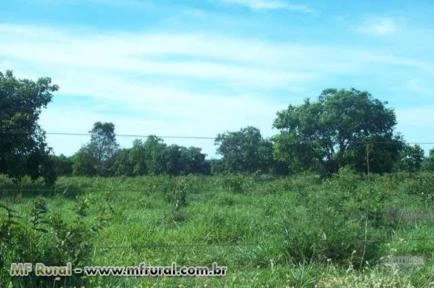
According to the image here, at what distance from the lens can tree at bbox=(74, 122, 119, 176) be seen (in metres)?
13.0

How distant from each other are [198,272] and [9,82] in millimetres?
15112

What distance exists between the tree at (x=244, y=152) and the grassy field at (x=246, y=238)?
2661 mm

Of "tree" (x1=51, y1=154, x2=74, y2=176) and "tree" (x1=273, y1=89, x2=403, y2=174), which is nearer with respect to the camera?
"tree" (x1=51, y1=154, x2=74, y2=176)

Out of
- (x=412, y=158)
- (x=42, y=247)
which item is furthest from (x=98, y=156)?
(x=42, y=247)

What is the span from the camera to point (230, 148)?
58.1 ft

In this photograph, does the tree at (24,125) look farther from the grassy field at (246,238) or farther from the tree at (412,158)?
the tree at (412,158)

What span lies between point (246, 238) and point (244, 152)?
12117mm

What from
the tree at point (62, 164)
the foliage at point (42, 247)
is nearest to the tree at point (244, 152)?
the tree at point (62, 164)

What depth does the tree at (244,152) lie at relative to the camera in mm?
14766

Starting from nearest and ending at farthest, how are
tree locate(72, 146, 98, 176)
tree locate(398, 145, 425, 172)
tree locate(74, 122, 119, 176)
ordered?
tree locate(398, 145, 425, 172) < tree locate(74, 122, 119, 176) < tree locate(72, 146, 98, 176)

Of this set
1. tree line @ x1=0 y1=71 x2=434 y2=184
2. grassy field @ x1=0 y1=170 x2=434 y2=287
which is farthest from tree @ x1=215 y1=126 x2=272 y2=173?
grassy field @ x1=0 y1=170 x2=434 y2=287

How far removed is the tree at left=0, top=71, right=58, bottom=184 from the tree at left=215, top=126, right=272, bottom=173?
601cm

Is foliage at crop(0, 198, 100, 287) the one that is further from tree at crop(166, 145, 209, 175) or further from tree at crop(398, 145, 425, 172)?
tree at crop(398, 145, 425, 172)

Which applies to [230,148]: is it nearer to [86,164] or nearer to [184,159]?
[86,164]
